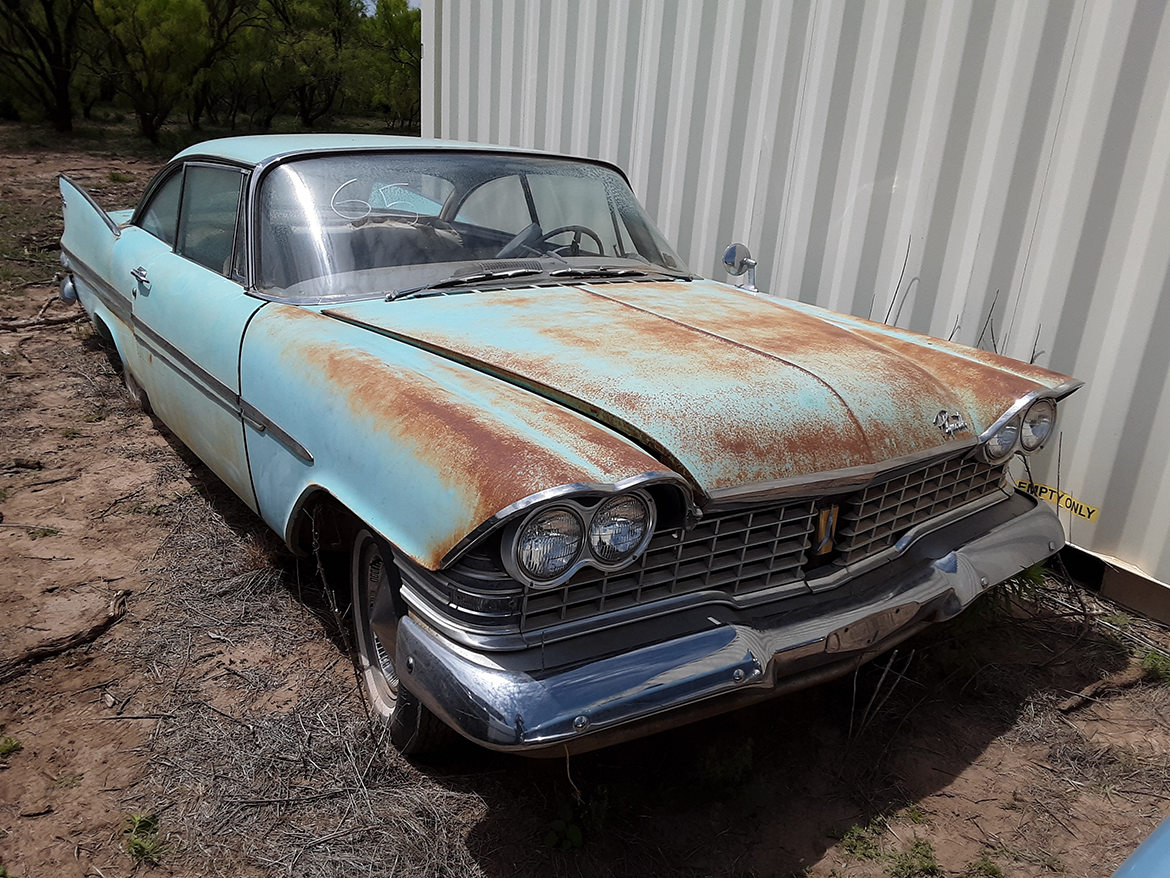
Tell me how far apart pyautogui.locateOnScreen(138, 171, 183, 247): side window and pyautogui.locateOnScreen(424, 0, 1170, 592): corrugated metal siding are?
273 centimetres

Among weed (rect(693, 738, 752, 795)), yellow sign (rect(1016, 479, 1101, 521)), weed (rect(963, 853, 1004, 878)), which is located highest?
yellow sign (rect(1016, 479, 1101, 521))

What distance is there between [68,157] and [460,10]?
10.5 meters

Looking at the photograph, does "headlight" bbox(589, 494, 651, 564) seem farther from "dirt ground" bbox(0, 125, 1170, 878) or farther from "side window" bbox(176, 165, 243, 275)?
"side window" bbox(176, 165, 243, 275)

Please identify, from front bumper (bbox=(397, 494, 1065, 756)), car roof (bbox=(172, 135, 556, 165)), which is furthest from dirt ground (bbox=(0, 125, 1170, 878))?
car roof (bbox=(172, 135, 556, 165))

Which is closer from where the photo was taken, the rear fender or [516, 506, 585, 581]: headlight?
[516, 506, 585, 581]: headlight

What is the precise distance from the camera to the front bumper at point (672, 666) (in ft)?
5.74

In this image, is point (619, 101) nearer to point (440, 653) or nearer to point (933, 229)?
point (933, 229)

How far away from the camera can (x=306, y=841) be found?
2.08 meters

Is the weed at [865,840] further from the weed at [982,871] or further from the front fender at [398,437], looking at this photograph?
the front fender at [398,437]

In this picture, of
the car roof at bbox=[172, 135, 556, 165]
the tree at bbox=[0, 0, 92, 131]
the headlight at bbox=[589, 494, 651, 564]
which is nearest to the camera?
the headlight at bbox=[589, 494, 651, 564]

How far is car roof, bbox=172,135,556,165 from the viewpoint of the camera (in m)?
3.17

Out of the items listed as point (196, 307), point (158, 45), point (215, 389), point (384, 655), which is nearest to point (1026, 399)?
point (384, 655)

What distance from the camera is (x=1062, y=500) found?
A: 367cm

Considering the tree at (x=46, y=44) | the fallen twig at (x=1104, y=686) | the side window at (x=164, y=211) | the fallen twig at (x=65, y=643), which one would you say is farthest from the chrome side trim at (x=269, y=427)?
the tree at (x=46, y=44)
